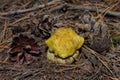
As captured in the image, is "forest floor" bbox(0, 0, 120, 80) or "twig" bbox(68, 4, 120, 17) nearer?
"forest floor" bbox(0, 0, 120, 80)

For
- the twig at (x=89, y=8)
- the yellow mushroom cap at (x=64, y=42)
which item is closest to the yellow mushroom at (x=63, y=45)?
the yellow mushroom cap at (x=64, y=42)

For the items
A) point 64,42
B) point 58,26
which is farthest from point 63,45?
point 58,26

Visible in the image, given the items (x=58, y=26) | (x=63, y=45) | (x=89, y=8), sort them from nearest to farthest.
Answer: (x=63, y=45)
(x=58, y=26)
(x=89, y=8)

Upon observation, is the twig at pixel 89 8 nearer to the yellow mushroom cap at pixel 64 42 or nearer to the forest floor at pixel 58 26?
the forest floor at pixel 58 26

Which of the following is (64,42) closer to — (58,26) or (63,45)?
(63,45)

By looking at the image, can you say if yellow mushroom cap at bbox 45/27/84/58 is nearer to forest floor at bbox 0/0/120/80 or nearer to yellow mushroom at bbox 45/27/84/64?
yellow mushroom at bbox 45/27/84/64

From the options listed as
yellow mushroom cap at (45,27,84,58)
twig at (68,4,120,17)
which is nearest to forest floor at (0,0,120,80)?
twig at (68,4,120,17)

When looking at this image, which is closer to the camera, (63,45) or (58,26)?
(63,45)

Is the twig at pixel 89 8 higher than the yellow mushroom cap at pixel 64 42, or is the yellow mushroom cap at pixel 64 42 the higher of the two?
the twig at pixel 89 8
